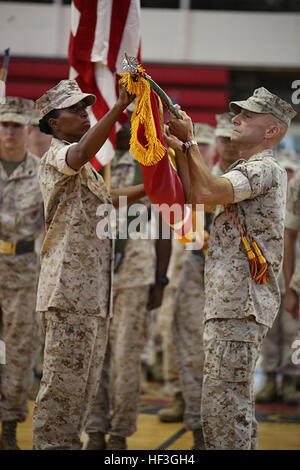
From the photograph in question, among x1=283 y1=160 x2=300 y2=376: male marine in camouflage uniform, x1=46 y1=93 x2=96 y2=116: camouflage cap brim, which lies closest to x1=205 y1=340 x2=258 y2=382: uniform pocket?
x1=46 y1=93 x2=96 y2=116: camouflage cap brim

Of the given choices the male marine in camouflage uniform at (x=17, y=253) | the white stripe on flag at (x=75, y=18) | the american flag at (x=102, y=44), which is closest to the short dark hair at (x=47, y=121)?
the american flag at (x=102, y=44)

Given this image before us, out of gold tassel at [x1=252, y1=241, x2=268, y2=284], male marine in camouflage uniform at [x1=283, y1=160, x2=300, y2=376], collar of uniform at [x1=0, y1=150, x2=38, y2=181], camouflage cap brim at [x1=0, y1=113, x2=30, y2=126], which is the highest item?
camouflage cap brim at [x1=0, y1=113, x2=30, y2=126]

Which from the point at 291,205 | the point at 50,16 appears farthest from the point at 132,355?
the point at 50,16

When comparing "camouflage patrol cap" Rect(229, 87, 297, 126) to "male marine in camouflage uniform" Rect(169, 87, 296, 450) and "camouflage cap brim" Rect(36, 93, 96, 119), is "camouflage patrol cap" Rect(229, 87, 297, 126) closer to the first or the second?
"male marine in camouflage uniform" Rect(169, 87, 296, 450)

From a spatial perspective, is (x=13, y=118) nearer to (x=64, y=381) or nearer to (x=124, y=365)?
(x=124, y=365)

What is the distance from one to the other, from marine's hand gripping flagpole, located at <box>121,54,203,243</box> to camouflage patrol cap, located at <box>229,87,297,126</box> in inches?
13.6

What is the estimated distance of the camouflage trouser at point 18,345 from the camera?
3662 millimetres

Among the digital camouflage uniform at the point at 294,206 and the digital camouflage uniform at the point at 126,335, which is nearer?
the digital camouflage uniform at the point at 126,335

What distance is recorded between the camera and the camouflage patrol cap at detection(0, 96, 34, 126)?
3814 mm

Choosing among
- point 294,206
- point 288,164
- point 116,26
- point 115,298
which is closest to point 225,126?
point 294,206

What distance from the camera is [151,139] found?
99.0 inches

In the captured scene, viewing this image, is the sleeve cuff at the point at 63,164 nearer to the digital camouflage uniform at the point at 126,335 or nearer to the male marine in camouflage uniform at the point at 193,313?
the digital camouflage uniform at the point at 126,335

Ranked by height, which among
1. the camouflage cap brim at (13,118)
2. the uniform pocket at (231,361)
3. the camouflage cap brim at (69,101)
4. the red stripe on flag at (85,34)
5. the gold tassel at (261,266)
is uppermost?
the red stripe on flag at (85,34)

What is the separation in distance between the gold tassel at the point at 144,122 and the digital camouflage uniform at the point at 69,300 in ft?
0.86
